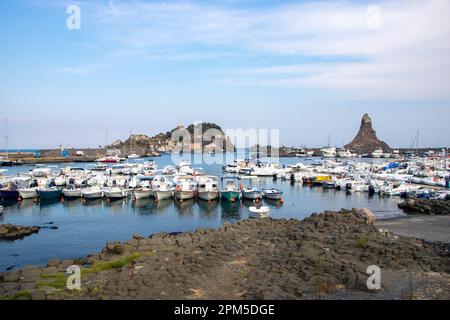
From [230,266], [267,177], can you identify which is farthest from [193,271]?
[267,177]

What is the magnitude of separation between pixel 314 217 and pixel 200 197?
63.2ft

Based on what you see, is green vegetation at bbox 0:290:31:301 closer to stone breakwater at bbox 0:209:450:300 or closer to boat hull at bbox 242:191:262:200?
stone breakwater at bbox 0:209:450:300

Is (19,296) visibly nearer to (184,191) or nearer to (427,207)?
(184,191)

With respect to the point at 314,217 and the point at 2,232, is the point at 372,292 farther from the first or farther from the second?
the point at 2,232

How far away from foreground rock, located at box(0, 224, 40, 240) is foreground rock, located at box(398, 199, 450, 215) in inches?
1136

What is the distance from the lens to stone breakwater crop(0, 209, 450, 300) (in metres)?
12.0

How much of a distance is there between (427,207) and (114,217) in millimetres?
25111

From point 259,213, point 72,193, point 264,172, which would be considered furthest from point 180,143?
point 259,213

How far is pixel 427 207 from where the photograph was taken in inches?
1280

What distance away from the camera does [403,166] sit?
79.6 m

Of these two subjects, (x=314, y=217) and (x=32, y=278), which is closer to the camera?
(x=32, y=278)

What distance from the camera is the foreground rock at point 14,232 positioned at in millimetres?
25881

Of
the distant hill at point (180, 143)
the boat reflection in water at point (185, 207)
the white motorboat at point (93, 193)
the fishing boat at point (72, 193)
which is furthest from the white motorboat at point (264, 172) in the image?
the distant hill at point (180, 143)

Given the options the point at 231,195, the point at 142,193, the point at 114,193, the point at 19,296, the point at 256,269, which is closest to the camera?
the point at 19,296
